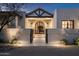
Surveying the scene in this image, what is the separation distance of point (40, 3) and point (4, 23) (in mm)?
1338

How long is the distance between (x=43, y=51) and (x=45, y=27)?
78 centimetres

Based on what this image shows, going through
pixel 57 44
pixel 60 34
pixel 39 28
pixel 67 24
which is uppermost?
pixel 67 24

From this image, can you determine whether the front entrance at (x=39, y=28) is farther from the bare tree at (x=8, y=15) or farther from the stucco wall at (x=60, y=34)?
the bare tree at (x=8, y=15)

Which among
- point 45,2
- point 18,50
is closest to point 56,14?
point 45,2

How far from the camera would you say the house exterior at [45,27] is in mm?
14703

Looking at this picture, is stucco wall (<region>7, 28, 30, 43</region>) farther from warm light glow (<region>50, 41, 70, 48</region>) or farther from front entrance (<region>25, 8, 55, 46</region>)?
warm light glow (<region>50, 41, 70, 48</region>)

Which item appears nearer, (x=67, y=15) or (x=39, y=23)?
(x=39, y=23)

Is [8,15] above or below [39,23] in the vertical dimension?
above

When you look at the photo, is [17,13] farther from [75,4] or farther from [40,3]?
[75,4]

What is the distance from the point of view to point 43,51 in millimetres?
14688

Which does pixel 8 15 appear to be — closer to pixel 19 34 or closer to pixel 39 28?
pixel 19 34

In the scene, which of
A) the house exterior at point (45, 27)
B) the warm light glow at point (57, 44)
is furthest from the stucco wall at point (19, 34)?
the warm light glow at point (57, 44)

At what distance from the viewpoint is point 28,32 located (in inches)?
586

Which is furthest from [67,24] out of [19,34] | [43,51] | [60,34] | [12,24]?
[12,24]
